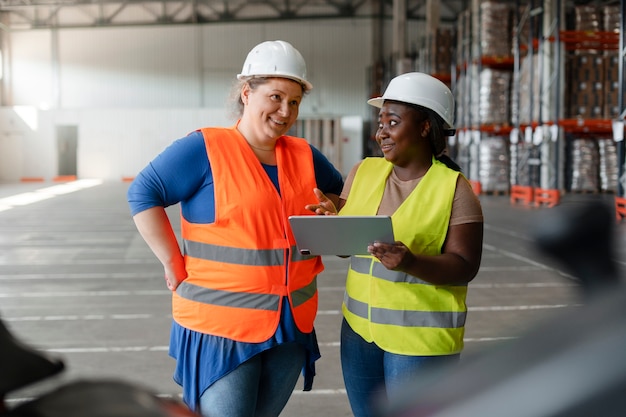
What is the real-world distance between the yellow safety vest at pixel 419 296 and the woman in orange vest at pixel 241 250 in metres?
0.27

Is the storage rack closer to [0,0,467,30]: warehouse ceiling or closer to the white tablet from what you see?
the white tablet

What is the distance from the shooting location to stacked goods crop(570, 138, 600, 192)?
1667cm

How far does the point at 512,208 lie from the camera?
1468cm

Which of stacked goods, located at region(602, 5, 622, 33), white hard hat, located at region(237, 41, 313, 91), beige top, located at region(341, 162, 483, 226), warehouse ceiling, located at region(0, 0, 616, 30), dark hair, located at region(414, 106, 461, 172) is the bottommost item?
beige top, located at region(341, 162, 483, 226)

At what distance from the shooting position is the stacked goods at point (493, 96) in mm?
16938

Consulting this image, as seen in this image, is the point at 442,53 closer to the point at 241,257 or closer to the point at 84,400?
the point at 241,257

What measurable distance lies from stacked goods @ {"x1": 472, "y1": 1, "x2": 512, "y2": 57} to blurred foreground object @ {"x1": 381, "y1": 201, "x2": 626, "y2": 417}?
16833 mm

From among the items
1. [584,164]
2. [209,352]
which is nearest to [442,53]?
[584,164]

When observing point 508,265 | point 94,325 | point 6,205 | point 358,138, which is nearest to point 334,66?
point 358,138

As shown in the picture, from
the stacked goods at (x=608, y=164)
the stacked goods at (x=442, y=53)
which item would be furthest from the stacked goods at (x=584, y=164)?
the stacked goods at (x=442, y=53)

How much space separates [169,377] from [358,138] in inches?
1052

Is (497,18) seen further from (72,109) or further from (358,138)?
(72,109)

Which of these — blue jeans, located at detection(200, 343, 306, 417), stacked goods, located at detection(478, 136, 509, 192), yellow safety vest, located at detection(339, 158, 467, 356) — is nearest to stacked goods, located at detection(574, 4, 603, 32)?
stacked goods, located at detection(478, 136, 509, 192)

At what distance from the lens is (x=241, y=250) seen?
92.7 inches
